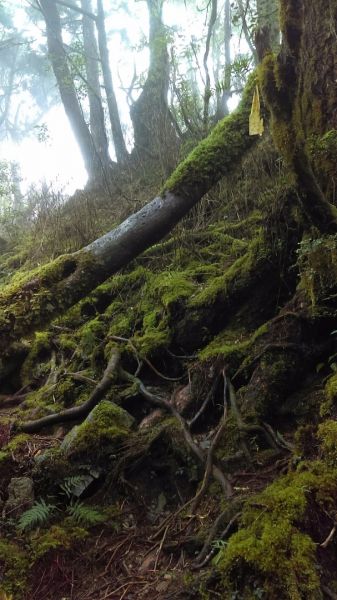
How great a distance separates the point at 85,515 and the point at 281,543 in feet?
4.95

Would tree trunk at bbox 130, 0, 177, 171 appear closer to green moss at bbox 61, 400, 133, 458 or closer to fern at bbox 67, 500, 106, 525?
green moss at bbox 61, 400, 133, 458

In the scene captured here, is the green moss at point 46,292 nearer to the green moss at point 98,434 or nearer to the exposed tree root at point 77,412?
the exposed tree root at point 77,412

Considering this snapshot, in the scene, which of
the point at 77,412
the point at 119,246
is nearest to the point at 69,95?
the point at 119,246

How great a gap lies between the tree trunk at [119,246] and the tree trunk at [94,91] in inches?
299

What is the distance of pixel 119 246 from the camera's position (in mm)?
4223

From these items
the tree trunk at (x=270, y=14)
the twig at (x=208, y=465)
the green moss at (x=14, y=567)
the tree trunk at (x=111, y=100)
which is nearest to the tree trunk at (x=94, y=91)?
the tree trunk at (x=111, y=100)

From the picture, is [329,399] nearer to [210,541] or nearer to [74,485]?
[210,541]

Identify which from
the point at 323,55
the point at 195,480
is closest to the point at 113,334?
the point at 195,480

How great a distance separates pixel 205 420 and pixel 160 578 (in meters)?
1.41

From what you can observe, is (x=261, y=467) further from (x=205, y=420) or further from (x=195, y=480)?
(x=205, y=420)

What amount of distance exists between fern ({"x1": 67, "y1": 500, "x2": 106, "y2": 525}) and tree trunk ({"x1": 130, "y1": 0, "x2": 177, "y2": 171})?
25.2ft

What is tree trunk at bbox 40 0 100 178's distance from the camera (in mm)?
15477

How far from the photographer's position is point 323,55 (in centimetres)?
396

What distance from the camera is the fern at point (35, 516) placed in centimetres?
284
